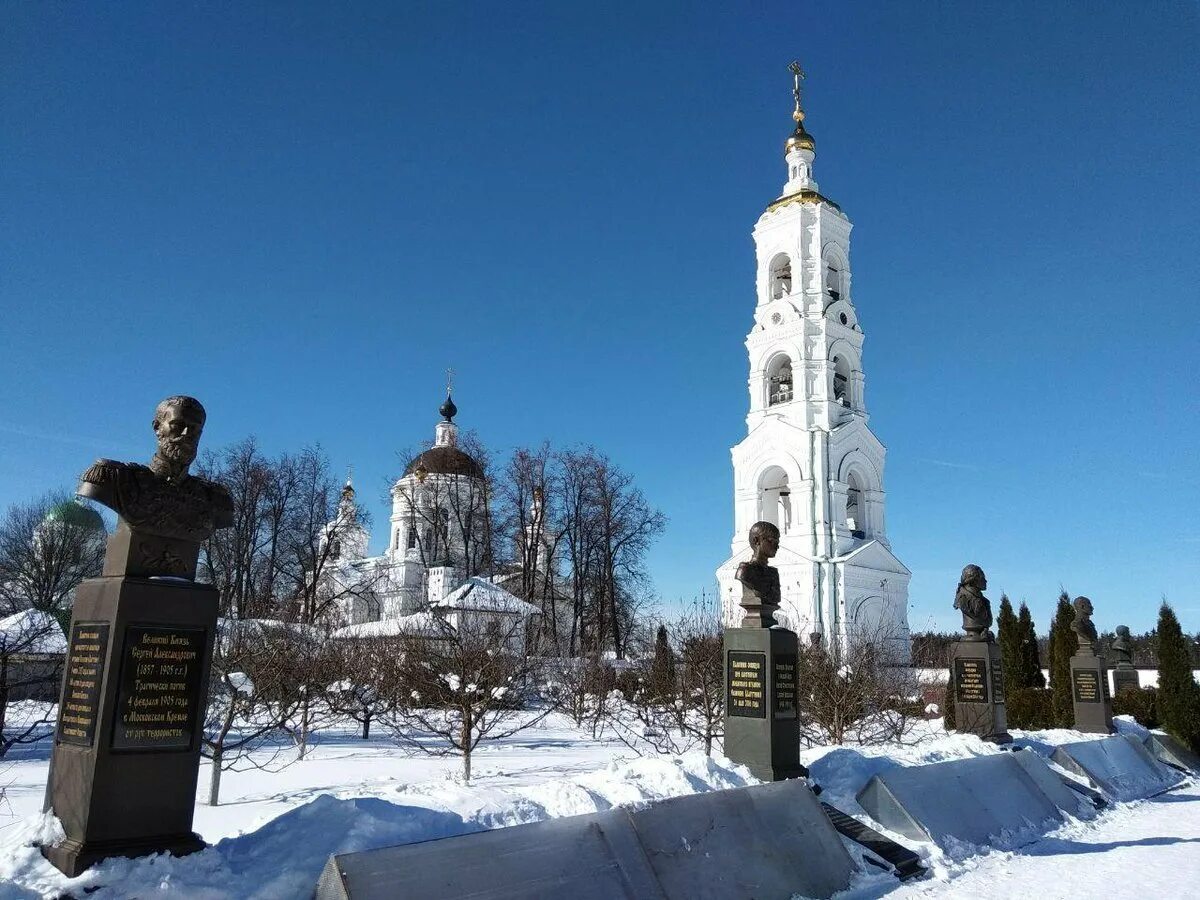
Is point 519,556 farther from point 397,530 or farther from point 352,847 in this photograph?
point 352,847

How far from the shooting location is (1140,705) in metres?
18.9

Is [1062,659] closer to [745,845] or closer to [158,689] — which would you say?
[745,845]

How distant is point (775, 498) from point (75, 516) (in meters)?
34.4

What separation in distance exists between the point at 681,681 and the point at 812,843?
10.7 metres

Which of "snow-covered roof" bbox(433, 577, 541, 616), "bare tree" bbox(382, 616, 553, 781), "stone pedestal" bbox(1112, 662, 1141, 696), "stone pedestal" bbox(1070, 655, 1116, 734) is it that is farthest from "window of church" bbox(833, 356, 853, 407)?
"stone pedestal" bbox(1070, 655, 1116, 734)

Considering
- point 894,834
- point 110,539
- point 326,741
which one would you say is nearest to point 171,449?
point 110,539

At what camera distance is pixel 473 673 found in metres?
15.4

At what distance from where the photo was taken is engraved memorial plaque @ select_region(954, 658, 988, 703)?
41.0 ft

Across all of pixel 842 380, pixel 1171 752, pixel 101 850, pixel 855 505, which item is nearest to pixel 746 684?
pixel 101 850

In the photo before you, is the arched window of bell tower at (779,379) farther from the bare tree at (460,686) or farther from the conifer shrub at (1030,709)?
the bare tree at (460,686)

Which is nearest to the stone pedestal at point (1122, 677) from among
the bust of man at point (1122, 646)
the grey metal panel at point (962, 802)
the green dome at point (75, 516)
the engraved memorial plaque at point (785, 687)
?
the bust of man at point (1122, 646)

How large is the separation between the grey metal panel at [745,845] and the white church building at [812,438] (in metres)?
25.2

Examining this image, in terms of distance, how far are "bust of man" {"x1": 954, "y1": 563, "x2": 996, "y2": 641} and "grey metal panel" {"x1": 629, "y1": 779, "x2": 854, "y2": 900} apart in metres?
7.39

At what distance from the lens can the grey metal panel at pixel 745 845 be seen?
5.33 metres
